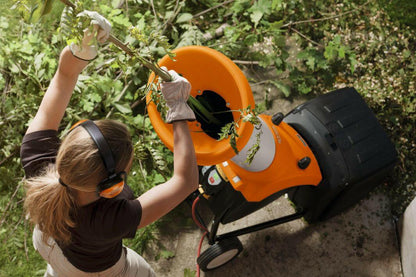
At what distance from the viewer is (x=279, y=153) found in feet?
4.60

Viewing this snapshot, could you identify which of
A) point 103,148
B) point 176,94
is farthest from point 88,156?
point 176,94

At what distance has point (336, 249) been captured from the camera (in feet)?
6.18

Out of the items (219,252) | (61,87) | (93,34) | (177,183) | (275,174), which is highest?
(93,34)

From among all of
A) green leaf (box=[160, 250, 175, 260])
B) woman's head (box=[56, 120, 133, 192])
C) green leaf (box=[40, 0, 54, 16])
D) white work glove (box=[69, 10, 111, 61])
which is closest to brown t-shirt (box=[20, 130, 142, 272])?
woman's head (box=[56, 120, 133, 192])

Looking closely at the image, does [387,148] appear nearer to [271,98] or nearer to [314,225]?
[314,225]

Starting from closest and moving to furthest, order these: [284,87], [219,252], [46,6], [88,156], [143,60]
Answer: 1. [46,6]
2. [88,156]
3. [143,60]
4. [219,252]
5. [284,87]

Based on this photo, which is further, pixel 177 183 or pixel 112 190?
pixel 177 183

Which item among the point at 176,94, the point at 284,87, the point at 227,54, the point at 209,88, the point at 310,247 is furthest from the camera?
the point at 227,54

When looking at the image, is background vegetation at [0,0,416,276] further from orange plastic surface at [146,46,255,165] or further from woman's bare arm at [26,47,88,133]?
woman's bare arm at [26,47,88,133]

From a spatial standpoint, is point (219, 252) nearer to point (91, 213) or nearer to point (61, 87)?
point (91, 213)

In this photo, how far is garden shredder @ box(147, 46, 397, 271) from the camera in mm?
1273

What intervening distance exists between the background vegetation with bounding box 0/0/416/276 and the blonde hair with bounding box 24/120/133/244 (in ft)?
2.93

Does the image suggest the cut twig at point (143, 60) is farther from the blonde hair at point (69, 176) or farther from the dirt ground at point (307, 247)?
the dirt ground at point (307, 247)

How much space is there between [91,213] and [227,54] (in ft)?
4.84
